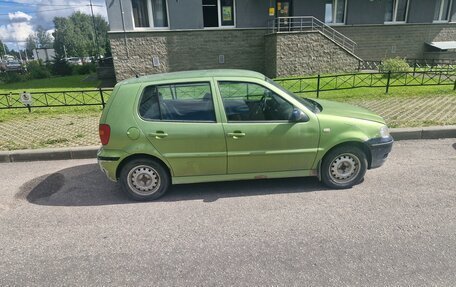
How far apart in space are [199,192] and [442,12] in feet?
72.7

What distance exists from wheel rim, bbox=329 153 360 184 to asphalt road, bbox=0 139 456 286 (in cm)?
18

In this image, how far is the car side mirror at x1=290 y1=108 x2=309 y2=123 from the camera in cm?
376

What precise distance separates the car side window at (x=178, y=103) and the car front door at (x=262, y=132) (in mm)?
230

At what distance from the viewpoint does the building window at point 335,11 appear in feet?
56.5

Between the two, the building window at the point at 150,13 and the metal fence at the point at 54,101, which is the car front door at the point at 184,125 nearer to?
the metal fence at the point at 54,101

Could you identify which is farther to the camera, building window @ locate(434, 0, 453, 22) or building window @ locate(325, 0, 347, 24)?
building window @ locate(434, 0, 453, 22)

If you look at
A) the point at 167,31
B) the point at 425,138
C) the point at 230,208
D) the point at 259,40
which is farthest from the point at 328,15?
the point at 230,208

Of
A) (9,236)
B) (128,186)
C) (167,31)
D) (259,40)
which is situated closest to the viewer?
(9,236)

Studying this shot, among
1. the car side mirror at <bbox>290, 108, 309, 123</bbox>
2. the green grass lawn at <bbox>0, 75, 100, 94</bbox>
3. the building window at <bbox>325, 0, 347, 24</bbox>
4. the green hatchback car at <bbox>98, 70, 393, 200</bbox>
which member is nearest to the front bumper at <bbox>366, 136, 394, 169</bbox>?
the green hatchback car at <bbox>98, 70, 393, 200</bbox>

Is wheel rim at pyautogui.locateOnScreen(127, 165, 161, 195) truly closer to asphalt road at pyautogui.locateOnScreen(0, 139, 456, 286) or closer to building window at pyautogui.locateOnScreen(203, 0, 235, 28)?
asphalt road at pyautogui.locateOnScreen(0, 139, 456, 286)

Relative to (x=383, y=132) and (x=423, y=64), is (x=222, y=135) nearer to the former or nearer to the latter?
(x=383, y=132)

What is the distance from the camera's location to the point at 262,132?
381 centimetres

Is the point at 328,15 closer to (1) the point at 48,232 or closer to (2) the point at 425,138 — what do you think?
(2) the point at 425,138

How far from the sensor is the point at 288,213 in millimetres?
3520
